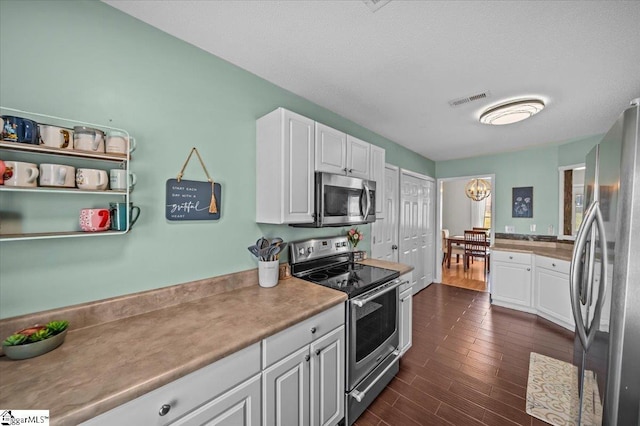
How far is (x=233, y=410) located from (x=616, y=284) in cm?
164

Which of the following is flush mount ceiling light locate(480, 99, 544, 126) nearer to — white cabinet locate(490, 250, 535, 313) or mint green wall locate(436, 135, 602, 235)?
mint green wall locate(436, 135, 602, 235)

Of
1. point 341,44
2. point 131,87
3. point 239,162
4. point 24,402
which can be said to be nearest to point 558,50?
point 341,44

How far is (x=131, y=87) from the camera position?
1.33 m

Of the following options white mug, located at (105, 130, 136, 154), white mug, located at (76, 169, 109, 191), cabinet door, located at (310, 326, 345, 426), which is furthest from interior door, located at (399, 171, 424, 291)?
white mug, located at (76, 169, 109, 191)

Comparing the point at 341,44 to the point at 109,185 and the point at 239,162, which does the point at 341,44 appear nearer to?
the point at 239,162

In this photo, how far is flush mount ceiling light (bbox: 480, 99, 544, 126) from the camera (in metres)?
2.22

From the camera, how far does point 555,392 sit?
1.99 metres

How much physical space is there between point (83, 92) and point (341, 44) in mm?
1453

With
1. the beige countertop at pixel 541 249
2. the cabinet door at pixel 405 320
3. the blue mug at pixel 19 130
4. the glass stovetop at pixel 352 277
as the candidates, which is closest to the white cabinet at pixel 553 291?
the beige countertop at pixel 541 249

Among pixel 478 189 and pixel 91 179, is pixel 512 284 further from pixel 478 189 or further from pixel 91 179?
pixel 91 179

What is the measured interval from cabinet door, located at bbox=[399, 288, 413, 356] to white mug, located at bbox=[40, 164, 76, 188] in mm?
2419

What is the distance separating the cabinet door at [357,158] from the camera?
2.28m

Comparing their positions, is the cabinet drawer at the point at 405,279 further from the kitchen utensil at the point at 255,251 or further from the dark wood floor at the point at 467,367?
the kitchen utensil at the point at 255,251

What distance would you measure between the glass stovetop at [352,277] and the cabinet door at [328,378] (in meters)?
0.29
